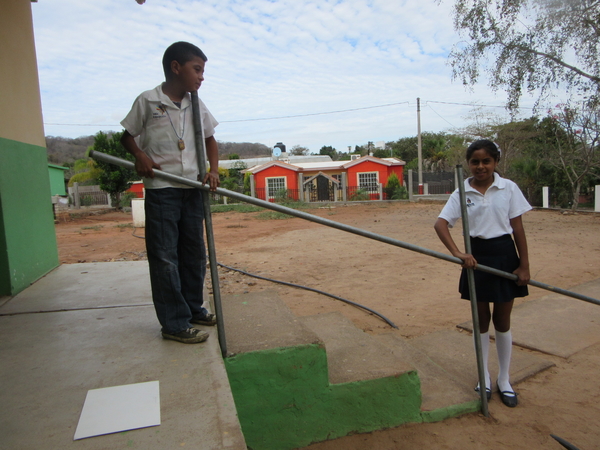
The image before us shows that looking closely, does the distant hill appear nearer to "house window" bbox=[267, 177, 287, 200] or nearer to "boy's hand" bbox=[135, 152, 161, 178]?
"house window" bbox=[267, 177, 287, 200]

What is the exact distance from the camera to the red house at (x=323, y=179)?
25.4 metres

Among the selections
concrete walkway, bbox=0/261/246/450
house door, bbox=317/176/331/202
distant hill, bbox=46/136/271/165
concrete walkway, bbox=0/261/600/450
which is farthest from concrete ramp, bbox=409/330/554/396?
distant hill, bbox=46/136/271/165

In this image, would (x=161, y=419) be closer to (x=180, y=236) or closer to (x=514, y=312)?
(x=180, y=236)

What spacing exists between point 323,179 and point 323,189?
0.67 metres

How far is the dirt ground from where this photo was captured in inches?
91.0

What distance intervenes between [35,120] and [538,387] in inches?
181

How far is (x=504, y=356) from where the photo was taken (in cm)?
257

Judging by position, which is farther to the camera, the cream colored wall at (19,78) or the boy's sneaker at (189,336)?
the cream colored wall at (19,78)

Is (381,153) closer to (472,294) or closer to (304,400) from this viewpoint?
(472,294)

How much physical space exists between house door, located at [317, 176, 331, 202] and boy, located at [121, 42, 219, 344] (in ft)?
77.6

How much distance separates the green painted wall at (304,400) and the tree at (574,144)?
498 inches

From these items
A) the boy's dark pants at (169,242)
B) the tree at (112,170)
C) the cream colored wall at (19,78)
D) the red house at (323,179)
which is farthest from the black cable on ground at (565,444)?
the red house at (323,179)

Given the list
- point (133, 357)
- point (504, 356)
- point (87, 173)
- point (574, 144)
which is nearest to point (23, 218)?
point (133, 357)

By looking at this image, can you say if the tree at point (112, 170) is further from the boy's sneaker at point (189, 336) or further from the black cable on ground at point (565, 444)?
the black cable on ground at point (565, 444)
